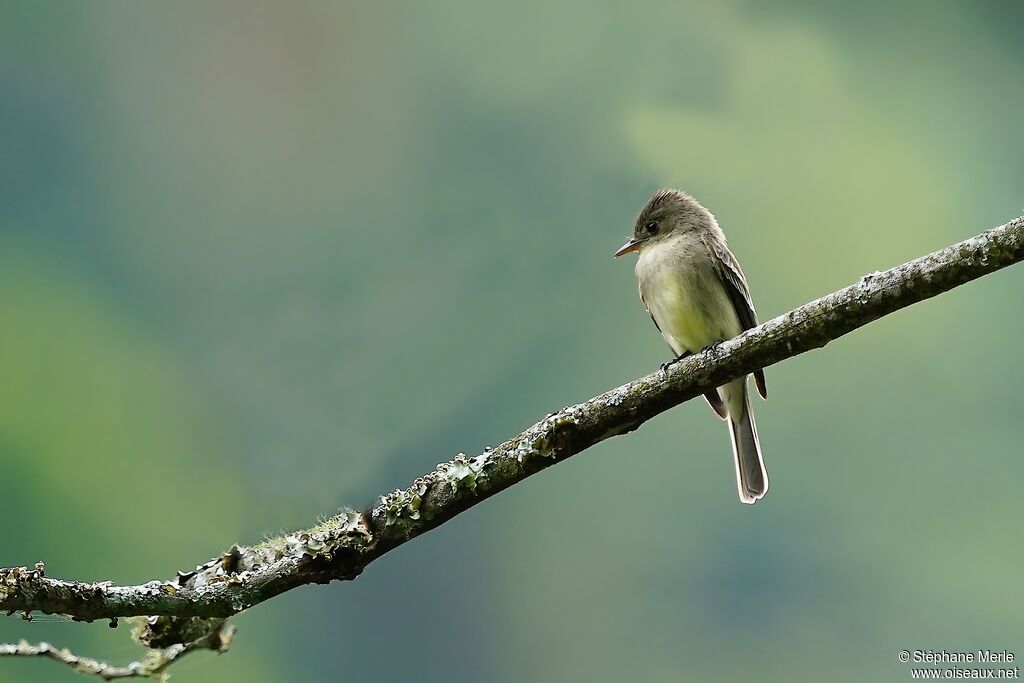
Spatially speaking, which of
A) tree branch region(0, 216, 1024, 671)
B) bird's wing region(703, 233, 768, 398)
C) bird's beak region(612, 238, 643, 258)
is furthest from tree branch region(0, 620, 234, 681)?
bird's beak region(612, 238, 643, 258)

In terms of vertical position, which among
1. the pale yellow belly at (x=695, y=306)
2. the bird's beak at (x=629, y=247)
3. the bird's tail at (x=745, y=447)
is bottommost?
the bird's tail at (x=745, y=447)

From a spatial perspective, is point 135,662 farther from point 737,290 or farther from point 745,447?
point 745,447

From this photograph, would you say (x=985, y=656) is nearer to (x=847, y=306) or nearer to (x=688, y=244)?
(x=688, y=244)

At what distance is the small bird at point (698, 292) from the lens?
14.6ft

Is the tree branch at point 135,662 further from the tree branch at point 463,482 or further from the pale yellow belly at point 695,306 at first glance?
the pale yellow belly at point 695,306

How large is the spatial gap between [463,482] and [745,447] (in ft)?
8.55

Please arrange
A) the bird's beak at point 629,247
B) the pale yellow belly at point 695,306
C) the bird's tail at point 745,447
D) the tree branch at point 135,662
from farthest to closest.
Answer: the bird's beak at point 629,247
the bird's tail at point 745,447
the pale yellow belly at point 695,306
the tree branch at point 135,662

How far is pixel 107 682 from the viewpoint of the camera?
271 cm

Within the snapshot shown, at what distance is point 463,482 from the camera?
2529mm

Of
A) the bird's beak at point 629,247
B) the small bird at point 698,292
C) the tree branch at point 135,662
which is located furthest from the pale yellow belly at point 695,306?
the tree branch at point 135,662

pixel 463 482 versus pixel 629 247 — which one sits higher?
pixel 629 247

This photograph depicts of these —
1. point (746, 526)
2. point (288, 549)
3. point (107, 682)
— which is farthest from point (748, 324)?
point (746, 526)

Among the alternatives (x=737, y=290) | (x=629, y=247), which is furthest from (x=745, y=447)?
(x=629, y=247)

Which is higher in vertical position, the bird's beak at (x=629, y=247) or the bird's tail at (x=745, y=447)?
the bird's beak at (x=629, y=247)
